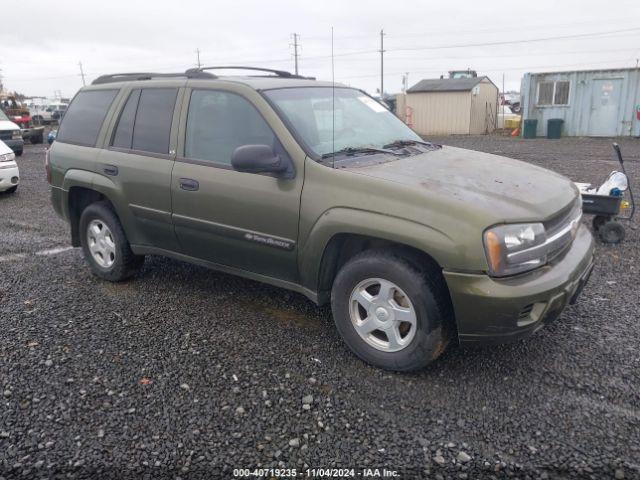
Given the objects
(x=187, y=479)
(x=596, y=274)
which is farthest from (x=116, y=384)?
(x=596, y=274)

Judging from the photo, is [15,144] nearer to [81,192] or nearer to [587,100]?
[81,192]

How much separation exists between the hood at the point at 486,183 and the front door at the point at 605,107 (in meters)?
21.2

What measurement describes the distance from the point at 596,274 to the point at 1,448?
4867 millimetres

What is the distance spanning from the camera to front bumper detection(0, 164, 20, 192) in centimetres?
947

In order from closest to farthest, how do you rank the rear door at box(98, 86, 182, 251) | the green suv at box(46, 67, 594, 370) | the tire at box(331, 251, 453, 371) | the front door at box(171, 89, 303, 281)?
the green suv at box(46, 67, 594, 370) → the tire at box(331, 251, 453, 371) → the front door at box(171, 89, 303, 281) → the rear door at box(98, 86, 182, 251)

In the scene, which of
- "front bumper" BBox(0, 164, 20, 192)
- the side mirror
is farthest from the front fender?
"front bumper" BBox(0, 164, 20, 192)

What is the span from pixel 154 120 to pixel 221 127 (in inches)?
29.7

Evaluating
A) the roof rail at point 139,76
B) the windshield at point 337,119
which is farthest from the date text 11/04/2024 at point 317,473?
the roof rail at point 139,76

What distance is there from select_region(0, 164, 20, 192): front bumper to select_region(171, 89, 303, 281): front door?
22.5ft

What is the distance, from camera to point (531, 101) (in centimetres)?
2372

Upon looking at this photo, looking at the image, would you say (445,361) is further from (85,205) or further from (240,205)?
(85,205)

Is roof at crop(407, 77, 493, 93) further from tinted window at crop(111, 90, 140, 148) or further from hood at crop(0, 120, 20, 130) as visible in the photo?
tinted window at crop(111, 90, 140, 148)

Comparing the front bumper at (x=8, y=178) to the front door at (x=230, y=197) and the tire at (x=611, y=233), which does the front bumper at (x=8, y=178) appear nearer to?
the front door at (x=230, y=197)

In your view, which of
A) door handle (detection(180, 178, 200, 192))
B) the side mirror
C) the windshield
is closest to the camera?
the side mirror
